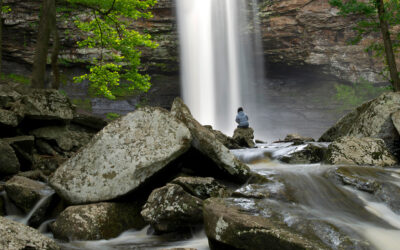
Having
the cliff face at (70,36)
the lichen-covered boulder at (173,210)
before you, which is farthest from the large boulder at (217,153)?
the cliff face at (70,36)

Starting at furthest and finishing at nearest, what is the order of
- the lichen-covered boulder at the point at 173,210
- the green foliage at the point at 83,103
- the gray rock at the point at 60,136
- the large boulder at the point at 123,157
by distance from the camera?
the green foliage at the point at 83,103 → the gray rock at the point at 60,136 → the large boulder at the point at 123,157 → the lichen-covered boulder at the point at 173,210

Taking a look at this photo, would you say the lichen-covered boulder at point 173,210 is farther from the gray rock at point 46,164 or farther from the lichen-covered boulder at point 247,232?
the gray rock at point 46,164

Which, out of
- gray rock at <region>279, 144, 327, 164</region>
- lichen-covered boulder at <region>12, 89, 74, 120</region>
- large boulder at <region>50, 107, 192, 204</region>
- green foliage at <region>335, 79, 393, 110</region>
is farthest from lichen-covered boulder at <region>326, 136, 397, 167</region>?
green foliage at <region>335, 79, 393, 110</region>

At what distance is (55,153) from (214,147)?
471 centimetres

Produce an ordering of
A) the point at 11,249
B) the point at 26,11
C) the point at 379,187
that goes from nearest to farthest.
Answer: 1. the point at 11,249
2. the point at 379,187
3. the point at 26,11

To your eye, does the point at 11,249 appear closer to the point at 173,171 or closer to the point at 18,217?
the point at 18,217

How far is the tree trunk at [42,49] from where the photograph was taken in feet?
27.7

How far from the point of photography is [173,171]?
4898 mm

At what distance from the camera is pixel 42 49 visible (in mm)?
8625

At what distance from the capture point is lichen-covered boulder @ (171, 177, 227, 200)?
4164 mm

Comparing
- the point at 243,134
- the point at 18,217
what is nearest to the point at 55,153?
the point at 18,217

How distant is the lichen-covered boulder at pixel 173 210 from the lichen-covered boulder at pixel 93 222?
1.69 ft

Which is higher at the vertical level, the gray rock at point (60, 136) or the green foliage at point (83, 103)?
the green foliage at point (83, 103)

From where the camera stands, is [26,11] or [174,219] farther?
[26,11]
